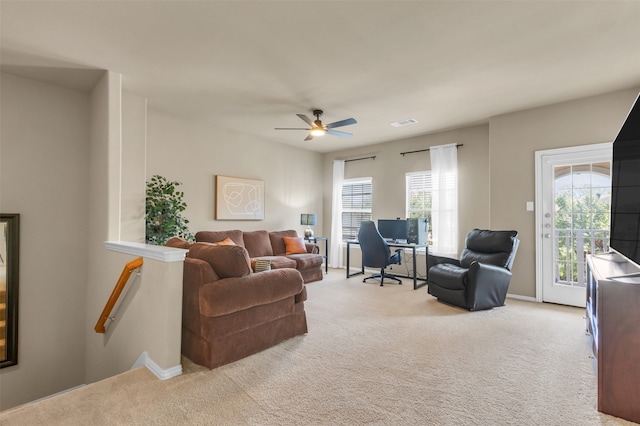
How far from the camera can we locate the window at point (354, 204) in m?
6.71

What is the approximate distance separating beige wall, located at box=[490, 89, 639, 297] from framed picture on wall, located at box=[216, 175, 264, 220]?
157 inches

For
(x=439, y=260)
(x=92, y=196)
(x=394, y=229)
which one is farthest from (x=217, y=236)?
(x=439, y=260)

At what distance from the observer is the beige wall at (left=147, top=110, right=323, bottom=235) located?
4779 millimetres

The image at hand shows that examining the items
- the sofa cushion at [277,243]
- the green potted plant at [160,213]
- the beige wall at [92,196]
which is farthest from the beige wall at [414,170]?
the green potted plant at [160,213]

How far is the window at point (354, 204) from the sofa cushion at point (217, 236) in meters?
2.67

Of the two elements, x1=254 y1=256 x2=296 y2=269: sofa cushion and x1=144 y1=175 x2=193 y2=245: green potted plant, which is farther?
x1=254 y1=256 x2=296 y2=269: sofa cushion

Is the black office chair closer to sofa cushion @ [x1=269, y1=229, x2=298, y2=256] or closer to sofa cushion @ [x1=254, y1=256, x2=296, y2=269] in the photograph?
sofa cushion @ [x1=254, y1=256, x2=296, y2=269]

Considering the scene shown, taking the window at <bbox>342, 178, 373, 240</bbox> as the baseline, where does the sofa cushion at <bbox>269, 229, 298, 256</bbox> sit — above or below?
below

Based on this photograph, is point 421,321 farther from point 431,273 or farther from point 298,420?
point 298,420

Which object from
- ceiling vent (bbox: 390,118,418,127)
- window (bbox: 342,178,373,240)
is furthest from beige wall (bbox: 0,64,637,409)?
window (bbox: 342,178,373,240)

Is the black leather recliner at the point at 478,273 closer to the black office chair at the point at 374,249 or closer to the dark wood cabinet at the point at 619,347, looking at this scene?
the black office chair at the point at 374,249

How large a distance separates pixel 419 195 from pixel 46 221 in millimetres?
5522

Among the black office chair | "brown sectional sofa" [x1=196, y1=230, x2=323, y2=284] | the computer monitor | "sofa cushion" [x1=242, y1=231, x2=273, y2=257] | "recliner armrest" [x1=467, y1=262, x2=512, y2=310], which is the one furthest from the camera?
the computer monitor

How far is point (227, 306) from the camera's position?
2.28 metres
